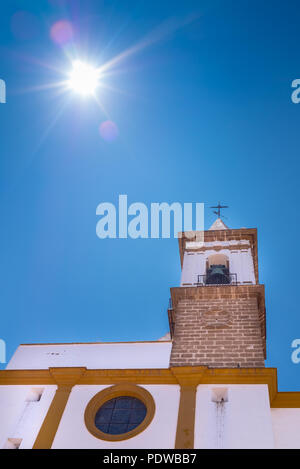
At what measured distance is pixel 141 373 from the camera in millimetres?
15469

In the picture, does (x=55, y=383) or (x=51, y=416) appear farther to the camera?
(x=55, y=383)

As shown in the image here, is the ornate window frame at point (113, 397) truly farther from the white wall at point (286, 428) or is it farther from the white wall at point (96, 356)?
the white wall at point (286, 428)

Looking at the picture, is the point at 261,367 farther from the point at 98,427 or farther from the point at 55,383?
the point at 55,383

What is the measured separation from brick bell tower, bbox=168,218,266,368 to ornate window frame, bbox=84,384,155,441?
5.08 ft

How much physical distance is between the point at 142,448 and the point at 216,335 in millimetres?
4968

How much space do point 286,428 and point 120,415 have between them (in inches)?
179

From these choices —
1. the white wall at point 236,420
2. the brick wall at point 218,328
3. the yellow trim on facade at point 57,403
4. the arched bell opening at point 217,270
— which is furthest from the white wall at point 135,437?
the arched bell opening at point 217,270

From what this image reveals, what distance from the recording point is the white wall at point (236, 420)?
12820mm

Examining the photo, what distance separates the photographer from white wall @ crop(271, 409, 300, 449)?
1337 cm

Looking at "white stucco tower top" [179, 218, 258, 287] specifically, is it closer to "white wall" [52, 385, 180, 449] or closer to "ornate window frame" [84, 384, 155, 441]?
"ornate window frame" [84, 384, 155, 441]

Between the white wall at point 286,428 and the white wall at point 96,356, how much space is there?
3920 mm
